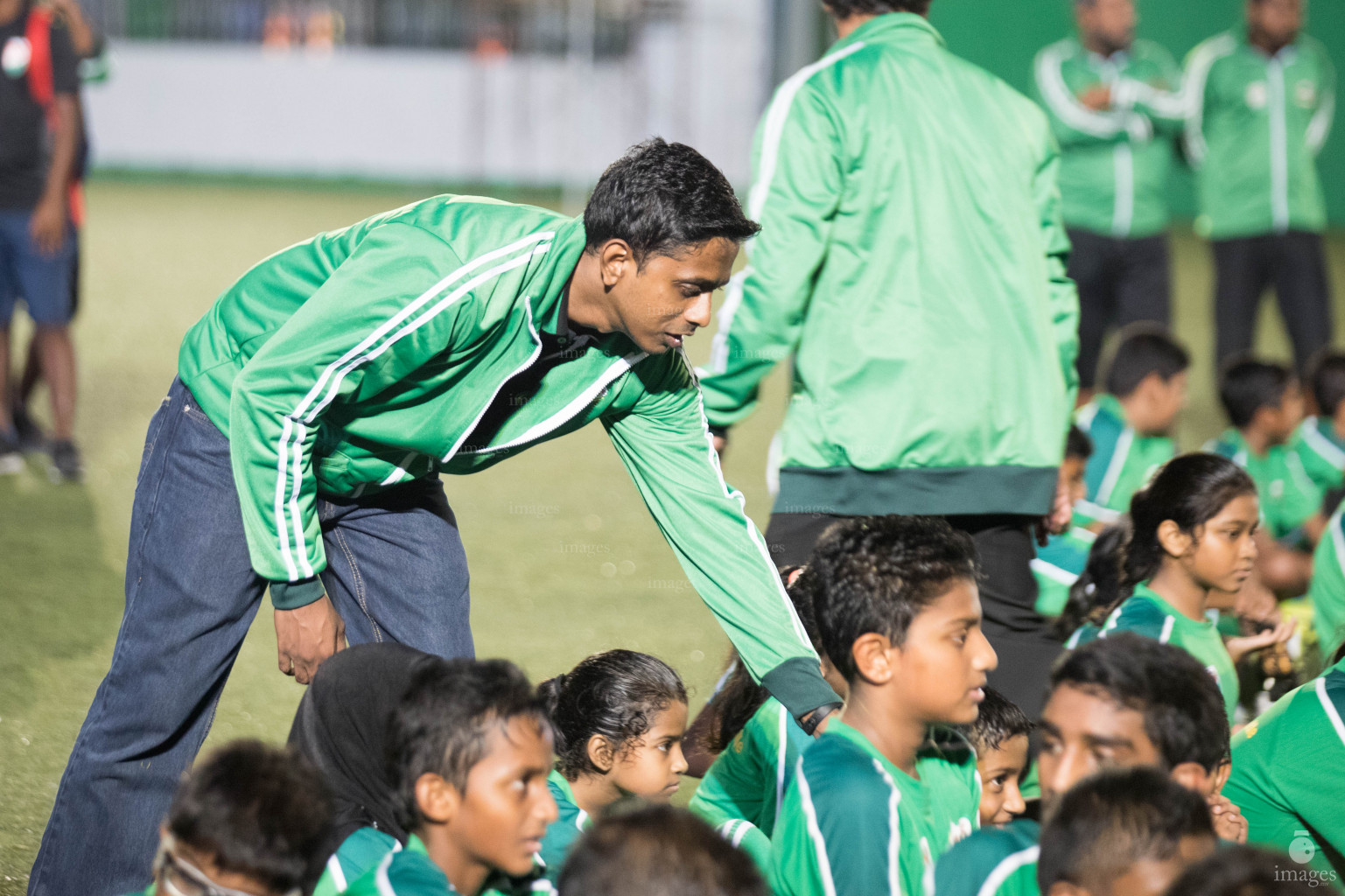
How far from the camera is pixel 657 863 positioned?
5.75 feet

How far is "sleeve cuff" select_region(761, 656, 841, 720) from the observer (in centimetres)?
252

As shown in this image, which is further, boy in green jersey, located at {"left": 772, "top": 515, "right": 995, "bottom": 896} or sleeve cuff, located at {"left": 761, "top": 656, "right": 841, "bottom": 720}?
sleeve cuff, located at {"left": 761, "top": 656, "right": 841, "bottom": 720}

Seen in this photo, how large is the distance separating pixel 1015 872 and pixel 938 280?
1464 mm

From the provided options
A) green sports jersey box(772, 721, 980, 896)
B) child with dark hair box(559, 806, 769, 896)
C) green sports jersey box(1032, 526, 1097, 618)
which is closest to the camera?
child with dark hair box(559, 806, 769, 896)

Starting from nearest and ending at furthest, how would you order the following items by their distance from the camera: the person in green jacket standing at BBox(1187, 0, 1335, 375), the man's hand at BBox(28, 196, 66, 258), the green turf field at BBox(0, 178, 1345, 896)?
1. the green turf field at BBox(0, 178, 1345, 896)
2. the man's hand at BBox(28, 196, 66, 258)
3. the person in green jacket standing at BBox(1187, 0, 1335, 375)

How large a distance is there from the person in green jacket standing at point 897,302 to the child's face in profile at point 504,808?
122 cm

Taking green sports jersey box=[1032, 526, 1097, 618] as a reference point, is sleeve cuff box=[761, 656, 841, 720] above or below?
above

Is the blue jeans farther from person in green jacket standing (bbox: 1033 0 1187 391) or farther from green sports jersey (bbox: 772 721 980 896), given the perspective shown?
person in green jacket standing (bbox: 1033 0 1187 391)

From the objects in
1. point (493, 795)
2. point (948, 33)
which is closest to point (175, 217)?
point (948, 33)

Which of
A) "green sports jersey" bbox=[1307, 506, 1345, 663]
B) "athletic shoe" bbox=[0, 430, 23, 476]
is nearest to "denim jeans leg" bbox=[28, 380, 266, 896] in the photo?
"green sports jersey" bbox=[1307, 506, 1345, 663]

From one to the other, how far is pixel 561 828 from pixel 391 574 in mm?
580

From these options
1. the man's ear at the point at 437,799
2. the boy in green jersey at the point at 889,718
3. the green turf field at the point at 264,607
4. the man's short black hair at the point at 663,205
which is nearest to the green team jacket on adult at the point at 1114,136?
the green turf field at the point at 264,607

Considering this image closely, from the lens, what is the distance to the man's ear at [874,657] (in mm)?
2479

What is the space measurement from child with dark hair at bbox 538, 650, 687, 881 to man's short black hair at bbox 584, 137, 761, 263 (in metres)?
1.00
